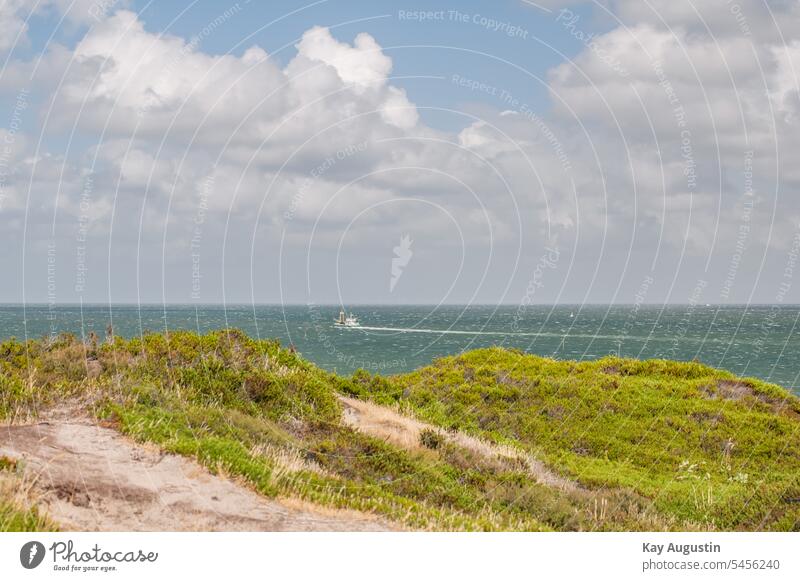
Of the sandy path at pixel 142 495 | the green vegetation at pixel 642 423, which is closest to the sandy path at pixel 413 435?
the green vegetation at pixel 642 423

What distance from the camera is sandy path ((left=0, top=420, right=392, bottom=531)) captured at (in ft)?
33.2

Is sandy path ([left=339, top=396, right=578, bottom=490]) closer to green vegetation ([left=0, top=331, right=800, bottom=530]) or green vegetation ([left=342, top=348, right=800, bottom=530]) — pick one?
green vegetation ([left=0, top=331, right=800, bottom=530])

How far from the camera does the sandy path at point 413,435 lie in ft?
64.3

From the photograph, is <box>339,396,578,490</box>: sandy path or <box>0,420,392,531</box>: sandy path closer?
<box>0,420,392,531</box>: sandy path

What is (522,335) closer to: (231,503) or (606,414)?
(606,414)

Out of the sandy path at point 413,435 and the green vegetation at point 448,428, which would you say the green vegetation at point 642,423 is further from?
the sandy path at point 413,435

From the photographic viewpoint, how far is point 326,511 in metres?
11.2

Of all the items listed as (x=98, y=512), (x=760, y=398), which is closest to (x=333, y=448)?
(x=98, y=512)

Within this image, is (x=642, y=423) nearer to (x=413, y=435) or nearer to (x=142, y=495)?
(x=413, y=435)

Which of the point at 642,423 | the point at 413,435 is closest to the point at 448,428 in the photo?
the point at 413,435

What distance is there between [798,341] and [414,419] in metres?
105

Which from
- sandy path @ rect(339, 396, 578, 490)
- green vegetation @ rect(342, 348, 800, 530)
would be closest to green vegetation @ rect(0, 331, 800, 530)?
green vegetation @ rect(342, 348, 800, 530)

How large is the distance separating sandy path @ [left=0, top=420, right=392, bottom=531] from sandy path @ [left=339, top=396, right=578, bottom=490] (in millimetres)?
7912

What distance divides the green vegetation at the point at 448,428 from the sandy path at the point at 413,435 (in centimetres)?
40
